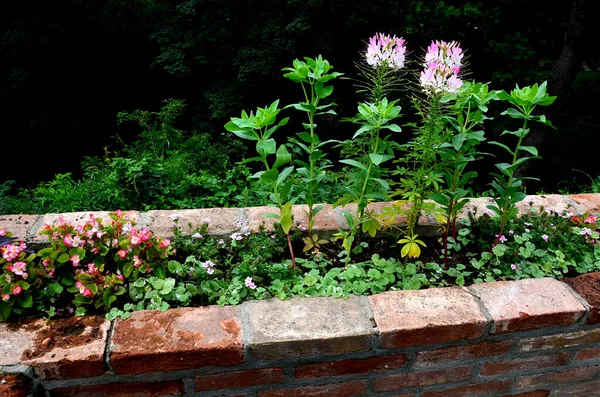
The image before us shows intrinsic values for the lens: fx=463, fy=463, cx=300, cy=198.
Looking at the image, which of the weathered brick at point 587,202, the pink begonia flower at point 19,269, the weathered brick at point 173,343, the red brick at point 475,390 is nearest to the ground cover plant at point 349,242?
the pink begonia flower at point 19,269

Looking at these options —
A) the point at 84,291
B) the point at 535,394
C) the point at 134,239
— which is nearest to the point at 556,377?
the point at 535,394

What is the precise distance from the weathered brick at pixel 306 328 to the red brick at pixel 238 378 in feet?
0.29

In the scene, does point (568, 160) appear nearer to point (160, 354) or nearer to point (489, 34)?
point (489, 34)

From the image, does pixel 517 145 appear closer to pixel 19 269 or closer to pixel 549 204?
pixel 549 204

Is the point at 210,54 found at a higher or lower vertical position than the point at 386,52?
higher

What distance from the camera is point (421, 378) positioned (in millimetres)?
1892

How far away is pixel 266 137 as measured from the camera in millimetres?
1841

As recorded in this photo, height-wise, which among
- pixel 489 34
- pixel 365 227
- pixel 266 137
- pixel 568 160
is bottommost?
pixel 568 160

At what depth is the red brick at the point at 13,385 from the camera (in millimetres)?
1470

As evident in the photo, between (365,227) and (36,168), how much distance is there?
14.3ft

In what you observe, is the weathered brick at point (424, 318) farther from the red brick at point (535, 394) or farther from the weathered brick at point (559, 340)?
the red brick at point (535, 394)

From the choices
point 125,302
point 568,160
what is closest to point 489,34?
point 568,160

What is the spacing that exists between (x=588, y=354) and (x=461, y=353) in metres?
0.66

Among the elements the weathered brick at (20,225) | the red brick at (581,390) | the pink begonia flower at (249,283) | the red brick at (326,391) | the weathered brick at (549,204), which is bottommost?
the red brick at (581,390)
